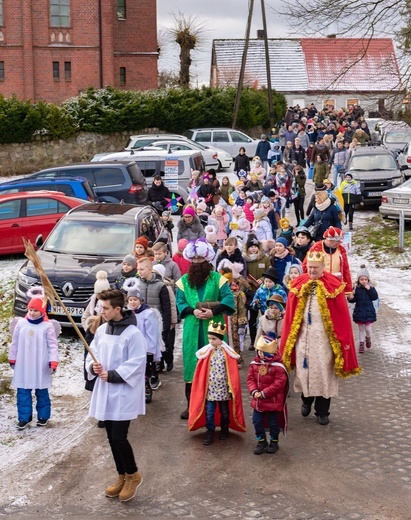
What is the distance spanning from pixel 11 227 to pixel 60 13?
36.0 metres

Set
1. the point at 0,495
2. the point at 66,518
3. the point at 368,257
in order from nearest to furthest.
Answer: the point at 66,518 < the point at 0,495 < the point at 368,257

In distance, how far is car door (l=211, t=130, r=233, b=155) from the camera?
40500 mm

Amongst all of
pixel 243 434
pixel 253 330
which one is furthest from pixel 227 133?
pixel 243 434

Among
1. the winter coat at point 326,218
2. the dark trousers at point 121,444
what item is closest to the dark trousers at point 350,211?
the winter coat at point 326,218

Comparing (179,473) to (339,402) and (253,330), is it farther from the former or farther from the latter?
(253,330)

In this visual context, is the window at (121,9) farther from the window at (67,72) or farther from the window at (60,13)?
the window at (67,72)

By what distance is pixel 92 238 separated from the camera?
48.3ft

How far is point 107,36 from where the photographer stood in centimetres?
5312

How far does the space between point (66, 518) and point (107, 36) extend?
48.0 meters

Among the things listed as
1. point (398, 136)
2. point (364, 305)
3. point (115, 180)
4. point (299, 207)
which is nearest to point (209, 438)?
point (364, 305)

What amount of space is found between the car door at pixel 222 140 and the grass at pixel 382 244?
16.7m

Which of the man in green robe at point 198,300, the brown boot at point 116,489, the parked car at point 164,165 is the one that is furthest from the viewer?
the parked car at point 164,165

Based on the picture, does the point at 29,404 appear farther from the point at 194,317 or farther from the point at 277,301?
the point at 277,301

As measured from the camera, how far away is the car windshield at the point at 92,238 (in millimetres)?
14461
